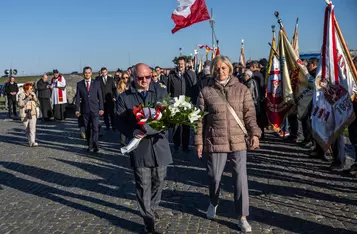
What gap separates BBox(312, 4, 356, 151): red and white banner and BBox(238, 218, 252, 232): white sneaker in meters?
2.21

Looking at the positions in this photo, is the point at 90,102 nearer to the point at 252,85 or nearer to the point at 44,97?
the point at 252,85

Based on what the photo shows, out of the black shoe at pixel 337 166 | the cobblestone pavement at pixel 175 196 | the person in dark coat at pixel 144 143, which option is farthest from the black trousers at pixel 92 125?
the person in dark coat at pixel 144 143

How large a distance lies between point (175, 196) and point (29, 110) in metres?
6.74

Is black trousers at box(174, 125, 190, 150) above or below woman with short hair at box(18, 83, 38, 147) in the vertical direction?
below

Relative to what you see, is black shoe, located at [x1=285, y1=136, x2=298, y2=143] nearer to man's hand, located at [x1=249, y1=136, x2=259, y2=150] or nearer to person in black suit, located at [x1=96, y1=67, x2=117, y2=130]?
person in black suit, located at [x1=96, y1=67, x2=117, y2=130]

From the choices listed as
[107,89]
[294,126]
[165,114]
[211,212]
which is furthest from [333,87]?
[107,89]

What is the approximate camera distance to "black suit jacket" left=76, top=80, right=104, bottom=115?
10586mm

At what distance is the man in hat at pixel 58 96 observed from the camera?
61.2 ft

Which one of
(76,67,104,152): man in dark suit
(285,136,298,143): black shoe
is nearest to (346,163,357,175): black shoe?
(285,136,298,143): black shoe

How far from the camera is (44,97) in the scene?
1930 cm

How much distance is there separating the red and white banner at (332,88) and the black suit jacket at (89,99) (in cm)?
570

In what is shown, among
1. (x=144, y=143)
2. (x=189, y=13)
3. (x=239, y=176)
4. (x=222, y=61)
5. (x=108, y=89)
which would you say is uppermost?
(x=189, y=13)

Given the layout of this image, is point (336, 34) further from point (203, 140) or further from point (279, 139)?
point (279, 139)

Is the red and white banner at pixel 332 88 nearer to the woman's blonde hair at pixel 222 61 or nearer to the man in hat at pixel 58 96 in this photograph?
the woman's blonde hair at pixel 222 61
